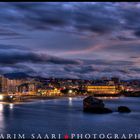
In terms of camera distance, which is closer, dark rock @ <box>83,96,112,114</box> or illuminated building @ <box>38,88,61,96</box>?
dark rock @ <box>83,96,112,114</box>

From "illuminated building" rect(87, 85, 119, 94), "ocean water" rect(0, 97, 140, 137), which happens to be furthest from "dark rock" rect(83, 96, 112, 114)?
"illuminated building" rect(87, 85, 119, 94)

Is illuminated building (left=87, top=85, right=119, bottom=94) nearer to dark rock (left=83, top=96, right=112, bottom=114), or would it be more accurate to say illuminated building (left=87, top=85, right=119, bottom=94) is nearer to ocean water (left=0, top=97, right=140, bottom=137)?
dark rock (left=83, top=96, right=112, bottom=114)

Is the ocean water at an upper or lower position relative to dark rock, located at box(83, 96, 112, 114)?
lower

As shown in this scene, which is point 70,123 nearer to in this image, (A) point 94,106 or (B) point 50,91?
(A) point 94,106

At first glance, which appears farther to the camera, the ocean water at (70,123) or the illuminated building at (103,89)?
the illuminated building at (103,89)

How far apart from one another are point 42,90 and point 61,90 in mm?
5163

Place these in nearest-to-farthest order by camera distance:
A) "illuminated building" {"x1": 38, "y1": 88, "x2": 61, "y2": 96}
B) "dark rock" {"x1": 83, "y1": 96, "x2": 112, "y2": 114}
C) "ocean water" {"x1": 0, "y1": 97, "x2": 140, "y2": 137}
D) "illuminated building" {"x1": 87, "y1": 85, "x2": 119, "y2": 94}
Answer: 1. "ocean water" {"x1": 0, "y1": 97, "x2": 140, "y2": 137}
2. "dark rock" {"x1": 83, "y1": 96, "x2": 112, "y2": 114}
3. "illuminated building" {"x1": 38, "y1": 88, "x2": 61, "y2": 96}
4. "illuminated building" {"x1": 87, "y1": 85, "x2": 119, "y2": 94}

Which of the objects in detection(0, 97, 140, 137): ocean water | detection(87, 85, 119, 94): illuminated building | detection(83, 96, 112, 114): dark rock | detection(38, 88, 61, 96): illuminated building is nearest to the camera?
detection(0, 97, 140, 137): ocean water

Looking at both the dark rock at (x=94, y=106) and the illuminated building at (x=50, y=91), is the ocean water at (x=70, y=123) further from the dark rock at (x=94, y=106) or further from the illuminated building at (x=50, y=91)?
the illuminated building at (x=50, y=91)

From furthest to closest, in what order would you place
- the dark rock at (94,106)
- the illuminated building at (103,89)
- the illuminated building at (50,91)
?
the illuminated building at (103,89)
the illuminated building at (50,91)
the dark rock at (94,106)

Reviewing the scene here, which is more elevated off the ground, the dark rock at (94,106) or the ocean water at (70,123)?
the dark rock at (94,106)

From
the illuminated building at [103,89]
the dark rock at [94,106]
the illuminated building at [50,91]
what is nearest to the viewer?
the dark rock at [94,106]

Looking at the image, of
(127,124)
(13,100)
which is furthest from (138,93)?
(127,124)

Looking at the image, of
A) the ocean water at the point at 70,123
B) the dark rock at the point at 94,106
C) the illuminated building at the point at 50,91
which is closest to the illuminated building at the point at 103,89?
the illuminated building at the point at 50,91
